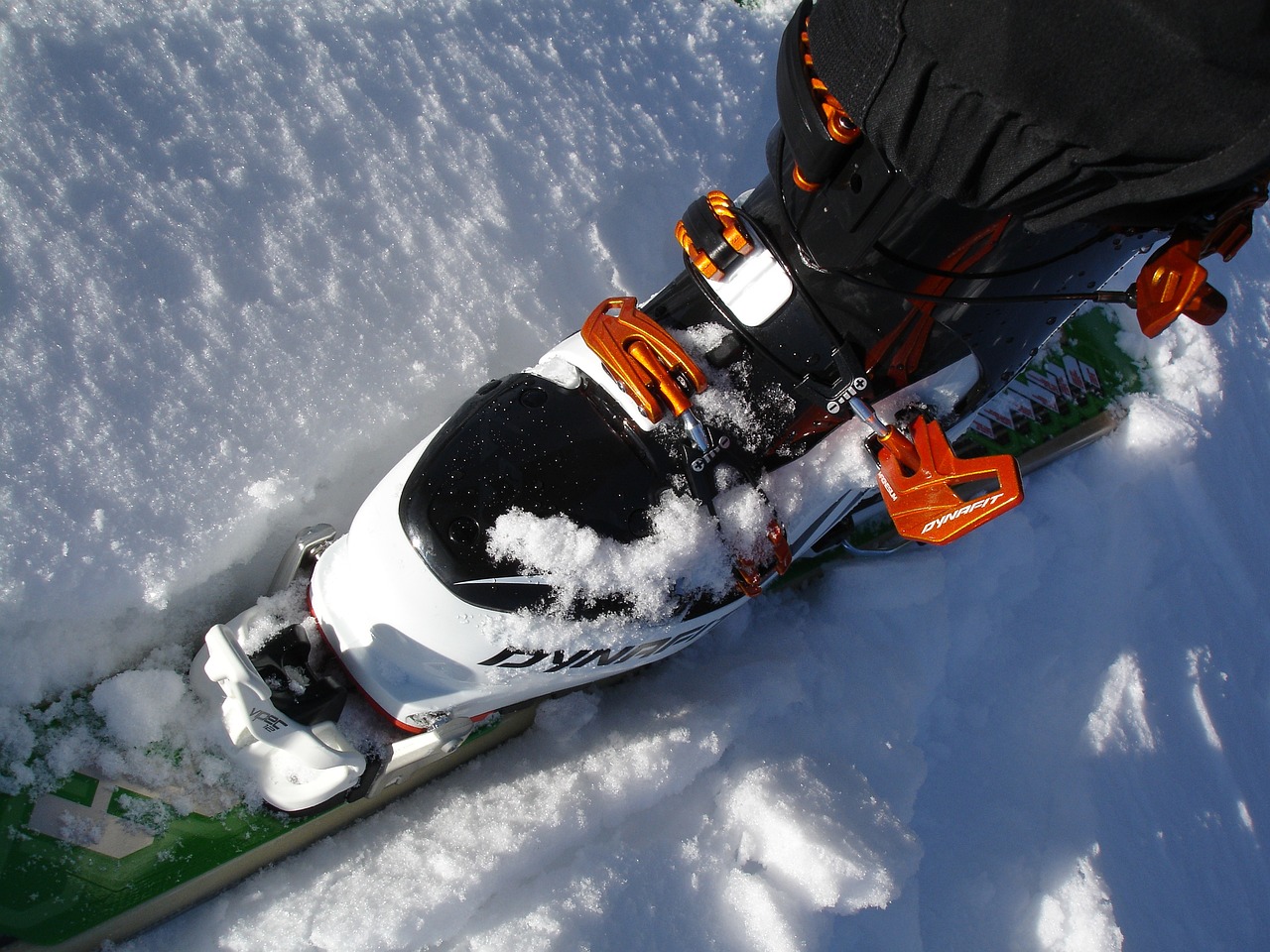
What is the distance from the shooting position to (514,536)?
4.50ft

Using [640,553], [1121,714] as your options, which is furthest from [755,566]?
[1121,714]

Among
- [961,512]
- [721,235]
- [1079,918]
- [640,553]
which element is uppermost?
[721,235]

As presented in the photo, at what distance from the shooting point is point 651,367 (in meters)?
1.42

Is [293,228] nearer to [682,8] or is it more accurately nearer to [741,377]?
[741,377]

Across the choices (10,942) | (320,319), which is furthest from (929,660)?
(10,942)

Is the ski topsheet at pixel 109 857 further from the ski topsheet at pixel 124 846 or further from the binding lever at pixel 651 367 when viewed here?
the binding lever at pixel 651 367

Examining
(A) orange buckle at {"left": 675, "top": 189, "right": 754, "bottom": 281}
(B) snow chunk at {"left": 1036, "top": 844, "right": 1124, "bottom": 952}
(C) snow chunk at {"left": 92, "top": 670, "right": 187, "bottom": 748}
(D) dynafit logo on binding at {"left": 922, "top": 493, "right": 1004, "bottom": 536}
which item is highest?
(A) orange buckle at {"left": 675, "top": 189, "right": 754, "bottom": 281}

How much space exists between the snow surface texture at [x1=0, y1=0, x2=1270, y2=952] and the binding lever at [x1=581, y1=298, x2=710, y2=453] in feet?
1.76

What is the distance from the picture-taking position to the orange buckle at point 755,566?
1.54 metres

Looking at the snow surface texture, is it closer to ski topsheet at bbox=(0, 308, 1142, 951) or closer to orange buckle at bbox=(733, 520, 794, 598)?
ski topsheet at bbox=(0, 308, 1142, 951)

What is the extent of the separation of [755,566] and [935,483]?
33 cm

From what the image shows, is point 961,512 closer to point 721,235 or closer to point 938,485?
point 938,485

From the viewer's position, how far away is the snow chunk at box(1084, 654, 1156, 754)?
2119mm

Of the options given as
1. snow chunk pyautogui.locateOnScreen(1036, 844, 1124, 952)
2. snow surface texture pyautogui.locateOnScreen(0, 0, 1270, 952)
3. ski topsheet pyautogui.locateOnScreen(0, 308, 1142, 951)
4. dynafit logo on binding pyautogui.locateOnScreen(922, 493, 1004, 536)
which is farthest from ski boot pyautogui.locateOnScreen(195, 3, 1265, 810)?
snow chunk pyautogui.locateOnScreen(1036, 844, 1124, 952)
